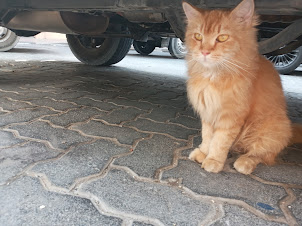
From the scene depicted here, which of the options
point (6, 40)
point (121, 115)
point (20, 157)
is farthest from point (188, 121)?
point (6, 40)

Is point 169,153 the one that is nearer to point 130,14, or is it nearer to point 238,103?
point 238,103

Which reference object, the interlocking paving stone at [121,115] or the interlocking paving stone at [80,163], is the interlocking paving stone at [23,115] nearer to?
the interlocking paving stone at [121,115]

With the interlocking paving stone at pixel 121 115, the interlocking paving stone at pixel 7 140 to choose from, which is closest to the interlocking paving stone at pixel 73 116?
the interlocking paving stone at pixel 121 115

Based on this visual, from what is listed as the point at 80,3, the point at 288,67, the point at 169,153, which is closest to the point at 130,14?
the point at 80,3

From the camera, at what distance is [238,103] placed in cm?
158

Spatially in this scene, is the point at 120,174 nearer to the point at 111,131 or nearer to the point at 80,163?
the point at 80,163

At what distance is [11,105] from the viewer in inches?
105

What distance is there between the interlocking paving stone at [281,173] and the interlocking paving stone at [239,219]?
1.39ft

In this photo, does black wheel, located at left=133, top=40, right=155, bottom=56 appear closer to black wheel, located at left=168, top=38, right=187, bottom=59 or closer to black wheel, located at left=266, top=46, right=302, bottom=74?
black wheel, located at left=168, top=38, right=187, bottom=59

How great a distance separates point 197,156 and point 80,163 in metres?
0.77

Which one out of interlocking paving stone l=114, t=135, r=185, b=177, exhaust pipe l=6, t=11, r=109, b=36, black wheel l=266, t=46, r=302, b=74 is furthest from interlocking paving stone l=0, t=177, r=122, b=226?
black wheel l=266, t=46, r=302, b=74

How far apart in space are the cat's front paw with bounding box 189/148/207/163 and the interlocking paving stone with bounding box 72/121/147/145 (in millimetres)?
480

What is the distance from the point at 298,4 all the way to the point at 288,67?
5523 mm

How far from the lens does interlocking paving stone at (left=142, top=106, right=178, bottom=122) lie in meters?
2.60
